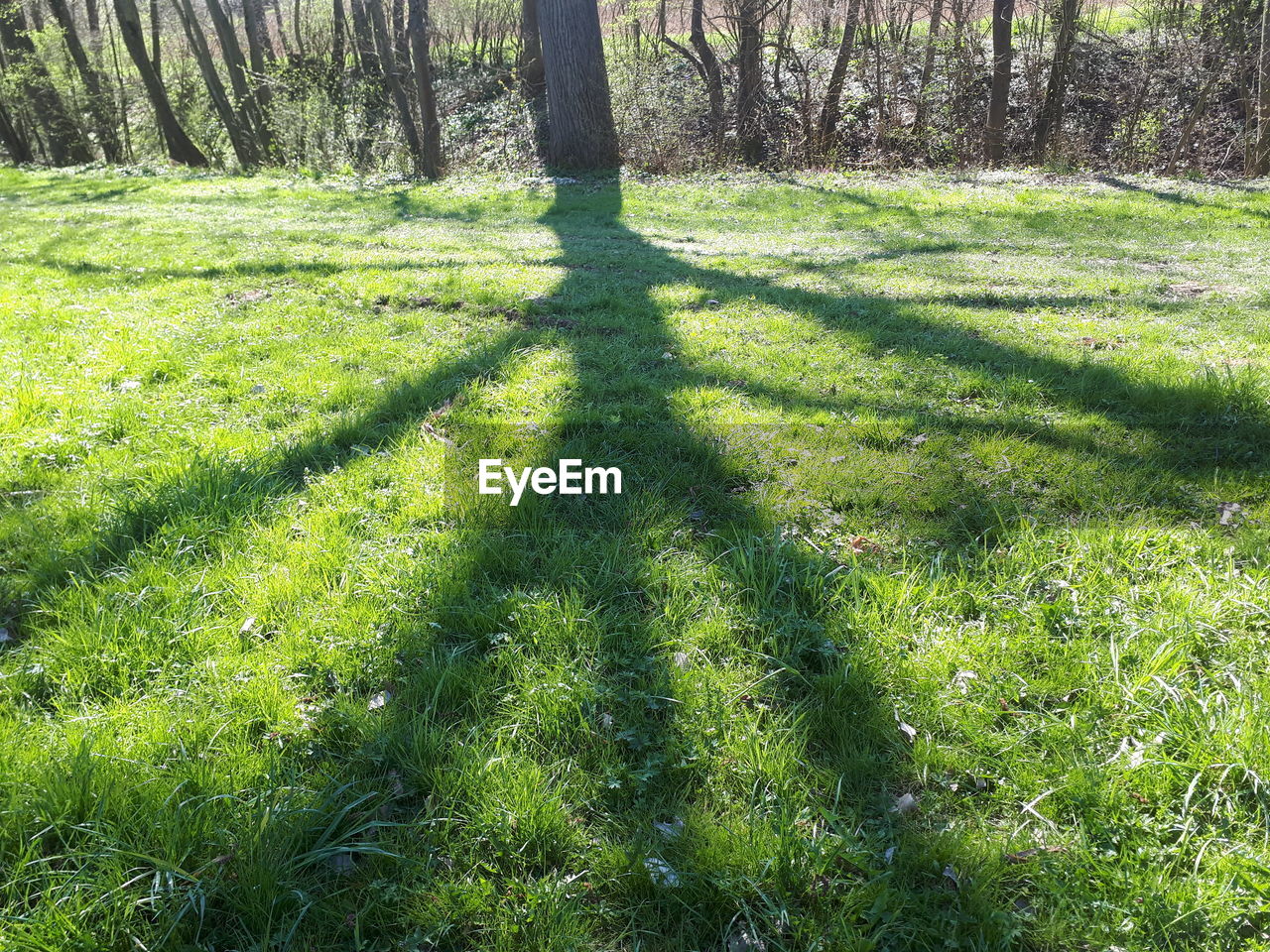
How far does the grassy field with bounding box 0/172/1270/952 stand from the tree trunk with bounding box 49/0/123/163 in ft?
81.0

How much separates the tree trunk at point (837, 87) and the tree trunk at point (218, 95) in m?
16.1

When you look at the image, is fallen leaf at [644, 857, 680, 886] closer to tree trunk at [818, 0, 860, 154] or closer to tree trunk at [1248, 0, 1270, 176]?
tree trunk at [1248, 0, 1270, 176]

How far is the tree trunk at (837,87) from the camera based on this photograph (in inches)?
680

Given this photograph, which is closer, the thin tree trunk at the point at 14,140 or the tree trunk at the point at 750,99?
the tree trunk at the point at 750,99

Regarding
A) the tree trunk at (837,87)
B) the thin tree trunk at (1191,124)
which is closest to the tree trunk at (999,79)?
the tree trunk at (837,87)

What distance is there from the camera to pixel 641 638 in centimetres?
272

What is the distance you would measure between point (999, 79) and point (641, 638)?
18.7 metres

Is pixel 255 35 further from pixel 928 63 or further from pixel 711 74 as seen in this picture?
pixel 928 63

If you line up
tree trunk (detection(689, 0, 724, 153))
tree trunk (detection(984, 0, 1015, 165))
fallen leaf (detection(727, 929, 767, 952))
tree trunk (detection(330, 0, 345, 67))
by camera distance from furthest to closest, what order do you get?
tree trunk (detection(330, 0, 345, 67)), tree trunk (detection(689, 0, 724, 153)), tree trunk (detection(984, 0, 1015, 165)), fallen leaf (detection(727, 929, 767, 952))

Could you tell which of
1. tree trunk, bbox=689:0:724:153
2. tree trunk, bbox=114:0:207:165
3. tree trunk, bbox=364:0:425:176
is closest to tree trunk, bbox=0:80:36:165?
tree trunk, bbox=114:0:207:165

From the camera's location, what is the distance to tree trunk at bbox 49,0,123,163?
2314 centimetres

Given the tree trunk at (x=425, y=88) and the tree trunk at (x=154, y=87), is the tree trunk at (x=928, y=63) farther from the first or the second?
the tree trunk at (x=154, y=87)

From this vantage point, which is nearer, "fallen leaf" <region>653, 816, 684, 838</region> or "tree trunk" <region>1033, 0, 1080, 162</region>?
"fallen leaf" <region>653, 816, 684, 838</region>

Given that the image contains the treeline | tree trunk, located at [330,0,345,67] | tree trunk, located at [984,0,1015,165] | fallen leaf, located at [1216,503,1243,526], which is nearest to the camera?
fallen leaf, located at [1216,503,1243,526]
